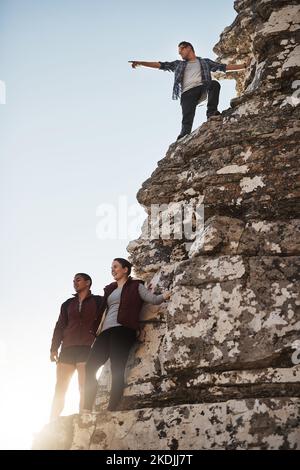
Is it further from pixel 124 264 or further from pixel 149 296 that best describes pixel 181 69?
pixel 149 296

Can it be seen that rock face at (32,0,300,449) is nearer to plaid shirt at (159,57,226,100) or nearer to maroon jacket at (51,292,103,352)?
maroon jacket at (51,292,103,352)

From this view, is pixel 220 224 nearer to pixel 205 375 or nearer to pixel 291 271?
pixel 291 271

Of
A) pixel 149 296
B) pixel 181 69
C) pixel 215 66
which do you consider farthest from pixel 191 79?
pixel 149 296

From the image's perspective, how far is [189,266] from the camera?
631 cm

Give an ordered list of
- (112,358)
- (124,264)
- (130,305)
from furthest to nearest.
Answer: (124,264) → (130,305) → (112,358)

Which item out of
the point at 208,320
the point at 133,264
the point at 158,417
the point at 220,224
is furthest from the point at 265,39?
the point at 158,417

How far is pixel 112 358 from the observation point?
6.51 meters

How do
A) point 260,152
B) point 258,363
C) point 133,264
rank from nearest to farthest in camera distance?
point 258,363, point 260,152, point 133,264

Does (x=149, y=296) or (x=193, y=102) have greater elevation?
(x=193, y=102)

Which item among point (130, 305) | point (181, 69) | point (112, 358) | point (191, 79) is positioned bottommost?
point (112, 358)

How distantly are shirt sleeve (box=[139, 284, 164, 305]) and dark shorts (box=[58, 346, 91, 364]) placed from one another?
3.52 ft

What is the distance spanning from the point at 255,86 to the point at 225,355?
14.0 feet

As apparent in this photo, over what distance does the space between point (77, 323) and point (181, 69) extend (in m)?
4.62

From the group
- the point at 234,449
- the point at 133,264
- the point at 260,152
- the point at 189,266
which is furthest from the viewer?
the point at 133,264
